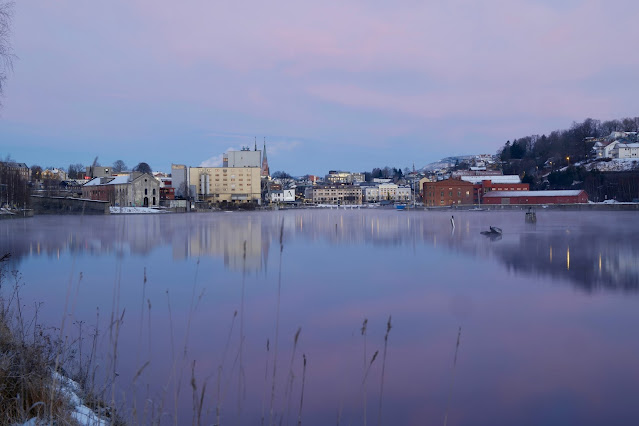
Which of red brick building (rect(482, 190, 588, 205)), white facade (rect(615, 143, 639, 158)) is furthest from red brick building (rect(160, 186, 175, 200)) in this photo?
white facade (rect(615, 143, 639, 158))

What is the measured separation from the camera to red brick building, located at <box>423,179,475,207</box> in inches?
3521

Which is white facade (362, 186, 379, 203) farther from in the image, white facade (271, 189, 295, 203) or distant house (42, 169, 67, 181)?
distant house (42, 169, 67, 181)

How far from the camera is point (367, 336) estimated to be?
6.29 metres

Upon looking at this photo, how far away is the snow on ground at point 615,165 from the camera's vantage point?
90.8m

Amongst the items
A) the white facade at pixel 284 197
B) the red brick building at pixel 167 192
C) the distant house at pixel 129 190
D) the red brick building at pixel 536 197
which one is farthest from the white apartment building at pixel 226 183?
the red brick building at pixel 536 197

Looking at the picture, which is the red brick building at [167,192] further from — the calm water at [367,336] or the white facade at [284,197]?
the calm water at [367,336]

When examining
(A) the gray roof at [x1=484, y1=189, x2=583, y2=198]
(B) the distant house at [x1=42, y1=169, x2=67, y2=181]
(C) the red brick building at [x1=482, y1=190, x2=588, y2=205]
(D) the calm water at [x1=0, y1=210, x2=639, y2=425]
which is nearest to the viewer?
(D) the calm water at [x1=0, y1=210, x2=639, y2=425]

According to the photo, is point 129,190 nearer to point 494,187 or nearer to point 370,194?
point 494,187

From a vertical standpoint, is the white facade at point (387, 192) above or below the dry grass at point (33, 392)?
above

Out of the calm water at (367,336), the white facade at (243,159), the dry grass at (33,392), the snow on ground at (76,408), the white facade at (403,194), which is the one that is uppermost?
the white facade at (243,159)

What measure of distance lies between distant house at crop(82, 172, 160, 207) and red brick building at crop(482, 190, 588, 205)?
54556 mm

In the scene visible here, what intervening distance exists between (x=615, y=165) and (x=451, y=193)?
33155mm

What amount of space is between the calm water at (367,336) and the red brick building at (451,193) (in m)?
77.3

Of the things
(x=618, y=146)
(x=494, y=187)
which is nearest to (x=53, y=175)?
(x=494, y=187)
